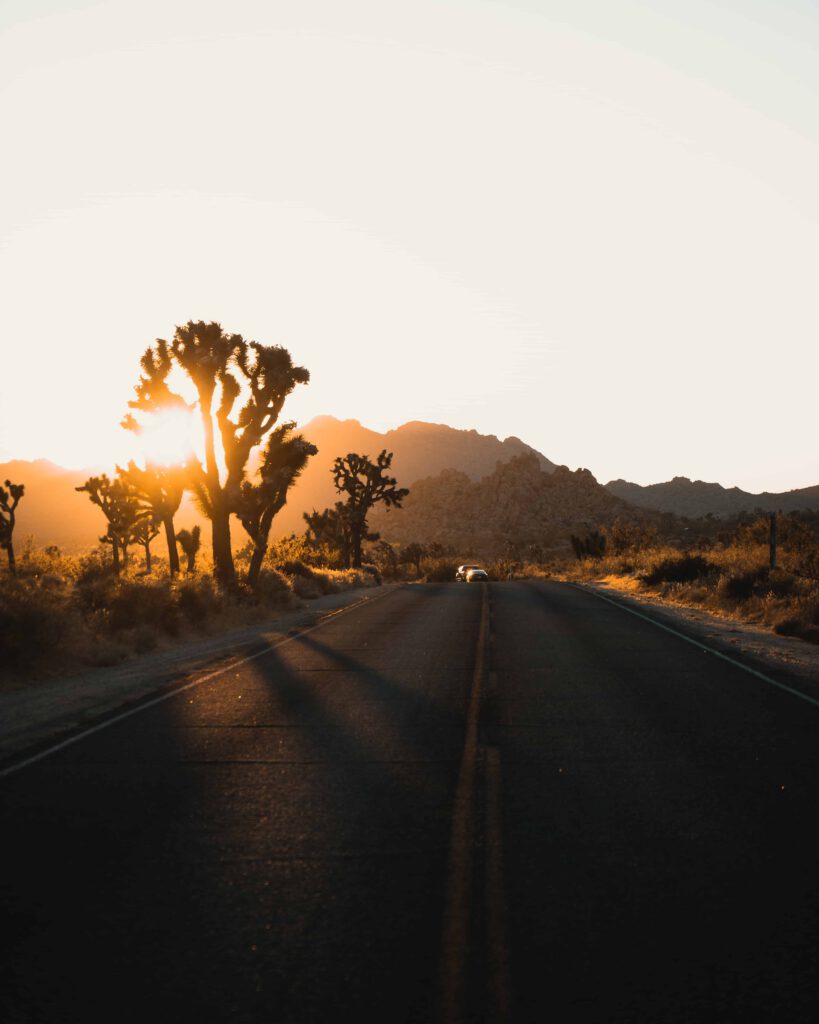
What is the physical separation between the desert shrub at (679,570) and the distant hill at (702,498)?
360 feet

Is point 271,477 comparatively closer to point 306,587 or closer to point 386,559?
point 306,587

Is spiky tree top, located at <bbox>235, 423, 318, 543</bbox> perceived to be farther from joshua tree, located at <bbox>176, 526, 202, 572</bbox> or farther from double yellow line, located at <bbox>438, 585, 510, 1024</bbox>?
double yellow line, located at <bbox>438, 585, 510, 1024</bbox>

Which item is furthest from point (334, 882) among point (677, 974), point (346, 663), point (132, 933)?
point (346, 663)

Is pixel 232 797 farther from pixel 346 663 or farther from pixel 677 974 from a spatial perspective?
pixel 346 663

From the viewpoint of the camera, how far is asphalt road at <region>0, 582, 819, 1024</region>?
14.6 feet

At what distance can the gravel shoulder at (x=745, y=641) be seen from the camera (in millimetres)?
15734

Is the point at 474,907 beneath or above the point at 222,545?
beneath

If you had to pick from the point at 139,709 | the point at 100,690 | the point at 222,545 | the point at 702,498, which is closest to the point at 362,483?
the point at 222,545

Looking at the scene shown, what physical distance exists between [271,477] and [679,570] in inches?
675

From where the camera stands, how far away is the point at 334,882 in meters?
5.82

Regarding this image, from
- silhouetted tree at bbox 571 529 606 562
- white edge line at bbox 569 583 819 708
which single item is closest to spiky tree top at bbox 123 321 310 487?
white edge line at bbox 569 583 819 708

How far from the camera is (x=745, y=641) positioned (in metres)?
20.0

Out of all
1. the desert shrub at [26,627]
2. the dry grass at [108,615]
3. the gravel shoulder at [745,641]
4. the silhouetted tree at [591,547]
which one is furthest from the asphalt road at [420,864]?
the silhouetted tree at [591,547]

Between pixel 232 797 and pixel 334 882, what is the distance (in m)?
2.23
